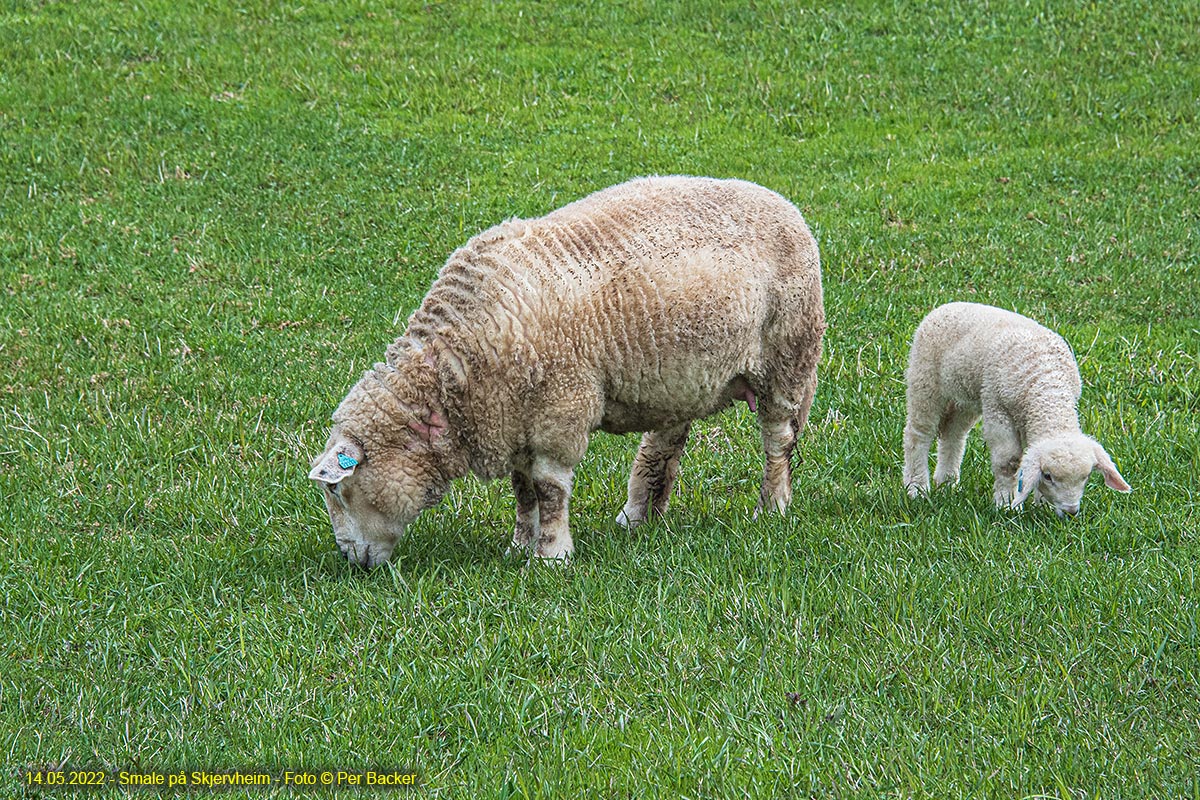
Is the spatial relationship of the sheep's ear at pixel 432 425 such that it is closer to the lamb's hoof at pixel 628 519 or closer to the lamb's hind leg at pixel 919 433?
the lamb's hoof at pixel 628 519

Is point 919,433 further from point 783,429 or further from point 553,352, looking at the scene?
point 553,352

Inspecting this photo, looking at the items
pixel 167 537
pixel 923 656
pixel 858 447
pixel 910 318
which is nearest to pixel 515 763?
pixel 923 656

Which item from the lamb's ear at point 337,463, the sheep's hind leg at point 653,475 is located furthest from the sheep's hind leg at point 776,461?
the lamb's ear at point 337,463

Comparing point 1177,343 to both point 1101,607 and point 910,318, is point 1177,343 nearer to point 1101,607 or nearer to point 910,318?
point 910,318

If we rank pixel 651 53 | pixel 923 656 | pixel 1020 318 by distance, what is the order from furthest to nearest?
pixel 651 53 < pixel 1020 318 < pixel 923 656

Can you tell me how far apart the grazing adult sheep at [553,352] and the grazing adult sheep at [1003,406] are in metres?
1.24

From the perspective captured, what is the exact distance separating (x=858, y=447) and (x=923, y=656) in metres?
2.84

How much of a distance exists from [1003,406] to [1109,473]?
27.6 inches

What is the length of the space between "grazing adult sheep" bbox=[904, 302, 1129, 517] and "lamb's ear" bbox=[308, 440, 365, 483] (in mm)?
2981

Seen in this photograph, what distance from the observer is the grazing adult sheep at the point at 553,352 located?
18.0 feet

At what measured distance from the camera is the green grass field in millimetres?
4246

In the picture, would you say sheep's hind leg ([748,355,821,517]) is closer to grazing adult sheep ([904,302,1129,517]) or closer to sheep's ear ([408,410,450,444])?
grazing adult sheep ([904,302,1129,517])

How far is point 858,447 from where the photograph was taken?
7309mm

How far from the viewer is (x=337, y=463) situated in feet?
17.9
